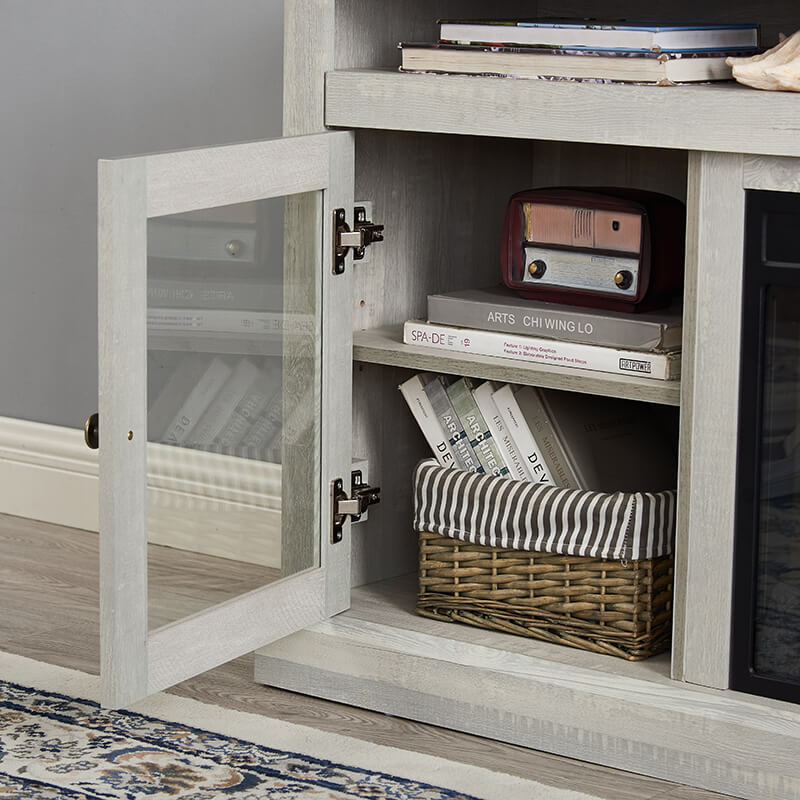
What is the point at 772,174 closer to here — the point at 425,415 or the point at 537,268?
the point at 537,268

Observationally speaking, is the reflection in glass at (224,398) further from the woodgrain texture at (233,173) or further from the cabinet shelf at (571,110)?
the cabinet shelf at (571,110)

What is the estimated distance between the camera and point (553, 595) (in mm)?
1661

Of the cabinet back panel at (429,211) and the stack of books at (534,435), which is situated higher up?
the cabinet back panel at (429,211)

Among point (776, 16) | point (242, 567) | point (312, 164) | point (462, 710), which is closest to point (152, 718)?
point (242, 567)

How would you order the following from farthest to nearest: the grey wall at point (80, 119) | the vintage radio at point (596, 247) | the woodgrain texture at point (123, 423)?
the grey wall at point (80, 119)
the vintage radio at point (596, 247)
the woodgrain texture at point (123, 423)

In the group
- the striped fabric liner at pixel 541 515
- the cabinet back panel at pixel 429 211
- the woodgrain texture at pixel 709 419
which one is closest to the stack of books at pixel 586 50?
the woodgrain texture at pixel 709 419

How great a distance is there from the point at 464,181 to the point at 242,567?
0.62 m

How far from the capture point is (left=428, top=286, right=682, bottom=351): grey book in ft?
5.19

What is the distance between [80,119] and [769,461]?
1392 mm

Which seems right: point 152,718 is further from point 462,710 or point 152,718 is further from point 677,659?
point 677,659

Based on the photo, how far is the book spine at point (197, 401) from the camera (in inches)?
58.1

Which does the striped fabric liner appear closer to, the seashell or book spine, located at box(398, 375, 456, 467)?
book spine, located at box(398, 375, 456, 467)

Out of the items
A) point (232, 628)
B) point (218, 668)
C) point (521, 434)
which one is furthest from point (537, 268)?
point (218, 668)

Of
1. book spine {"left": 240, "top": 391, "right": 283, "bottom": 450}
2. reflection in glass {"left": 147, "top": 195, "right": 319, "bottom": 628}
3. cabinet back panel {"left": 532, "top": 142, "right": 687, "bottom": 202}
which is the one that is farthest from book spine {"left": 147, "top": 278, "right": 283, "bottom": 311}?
cabinet back panel {"left": 532, "top": 142, "right": 687, "bottom": 202}
